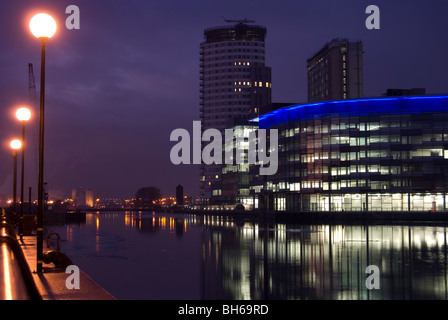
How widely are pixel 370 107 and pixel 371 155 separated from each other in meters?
11.5

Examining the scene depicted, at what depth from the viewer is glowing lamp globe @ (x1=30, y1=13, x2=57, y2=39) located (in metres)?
21.8

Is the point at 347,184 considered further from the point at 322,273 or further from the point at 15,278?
the point at 15,278

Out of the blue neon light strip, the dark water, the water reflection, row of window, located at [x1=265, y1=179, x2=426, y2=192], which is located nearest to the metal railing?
the dark water

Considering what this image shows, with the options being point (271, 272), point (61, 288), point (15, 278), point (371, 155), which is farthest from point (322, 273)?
point (371, 155)

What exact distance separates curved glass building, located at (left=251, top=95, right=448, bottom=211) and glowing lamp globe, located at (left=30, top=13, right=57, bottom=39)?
394 feet

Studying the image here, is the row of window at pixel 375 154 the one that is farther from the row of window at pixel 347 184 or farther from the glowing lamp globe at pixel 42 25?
the glowing lamp globe at pixel 42 25

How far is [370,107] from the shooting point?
447 ft

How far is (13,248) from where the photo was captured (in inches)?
1357

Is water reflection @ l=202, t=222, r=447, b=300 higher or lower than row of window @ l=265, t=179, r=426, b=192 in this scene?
lower

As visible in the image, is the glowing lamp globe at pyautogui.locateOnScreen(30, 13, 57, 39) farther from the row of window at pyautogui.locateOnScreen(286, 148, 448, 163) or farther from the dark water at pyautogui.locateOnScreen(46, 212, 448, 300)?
the row of window at pyautogui.locateOnScreen(286, 148, 448, 163)

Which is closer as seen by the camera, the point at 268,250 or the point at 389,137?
the point at 268,250
